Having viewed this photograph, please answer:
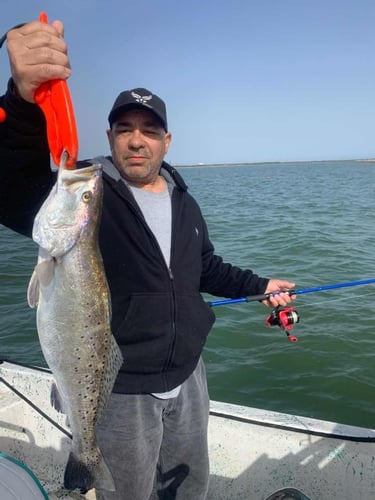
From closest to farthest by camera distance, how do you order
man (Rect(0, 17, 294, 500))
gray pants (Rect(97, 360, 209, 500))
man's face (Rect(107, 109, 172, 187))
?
man (Rect(0, 17, 294, 500)) → gray pants (Rect(97, 360, 209, 500)) → man's face (Rect(107, 109, 172, 187))

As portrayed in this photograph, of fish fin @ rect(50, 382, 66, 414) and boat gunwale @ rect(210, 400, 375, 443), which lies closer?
fish fin @ rect(50, 382, 66, 414)

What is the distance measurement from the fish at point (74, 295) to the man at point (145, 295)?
0.26 meters

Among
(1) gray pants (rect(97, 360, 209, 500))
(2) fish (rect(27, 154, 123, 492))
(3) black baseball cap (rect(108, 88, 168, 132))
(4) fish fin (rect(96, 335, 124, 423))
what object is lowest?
(1) gray pants (rect(97, 360, 209, 500))

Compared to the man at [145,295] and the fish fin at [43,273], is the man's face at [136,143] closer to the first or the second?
the man at [145,295]

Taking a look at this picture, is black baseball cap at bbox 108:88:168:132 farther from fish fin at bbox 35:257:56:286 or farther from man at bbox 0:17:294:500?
fish fin at bbox 35:257:56:286

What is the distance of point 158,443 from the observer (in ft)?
8.68

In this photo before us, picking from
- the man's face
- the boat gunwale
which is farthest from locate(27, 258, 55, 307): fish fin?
the boat gunwale

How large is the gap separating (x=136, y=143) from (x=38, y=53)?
0.99 meters

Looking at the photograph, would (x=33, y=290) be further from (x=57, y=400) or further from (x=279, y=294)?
(x=279, y=294)

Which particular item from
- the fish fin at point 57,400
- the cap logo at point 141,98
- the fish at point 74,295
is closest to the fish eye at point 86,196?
the fish at point 74,295

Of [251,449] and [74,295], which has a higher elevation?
[74,295]

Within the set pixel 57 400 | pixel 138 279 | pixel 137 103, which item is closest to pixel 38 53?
pixel 137 103

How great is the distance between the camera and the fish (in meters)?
2.00

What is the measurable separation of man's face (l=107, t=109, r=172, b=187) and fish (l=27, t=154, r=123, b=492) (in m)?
0.59
